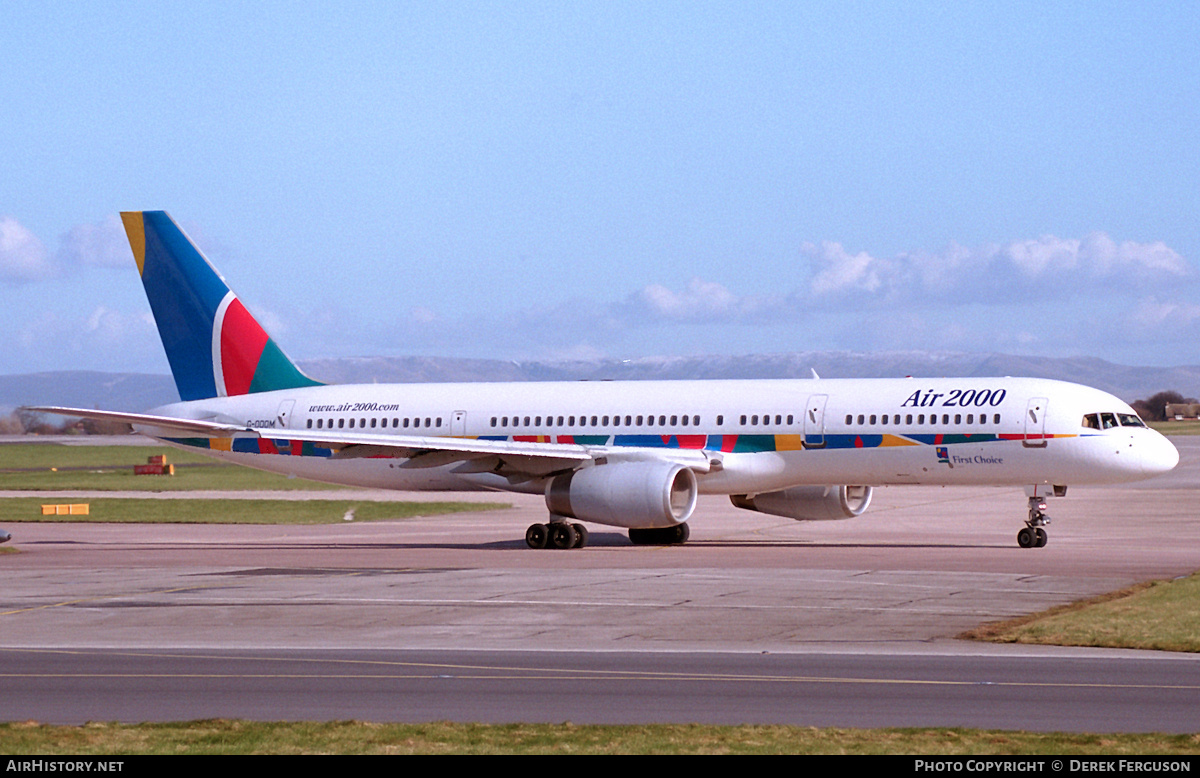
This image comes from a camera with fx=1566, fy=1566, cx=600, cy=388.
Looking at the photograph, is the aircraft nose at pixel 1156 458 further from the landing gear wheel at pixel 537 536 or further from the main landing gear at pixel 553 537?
the landing gear wheel at pixel 537 536

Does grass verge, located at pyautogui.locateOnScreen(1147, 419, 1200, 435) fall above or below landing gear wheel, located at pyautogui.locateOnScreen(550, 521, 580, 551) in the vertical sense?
above

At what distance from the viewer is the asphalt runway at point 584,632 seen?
14.9 m

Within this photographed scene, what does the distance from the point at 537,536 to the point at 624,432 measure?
3.49 metres

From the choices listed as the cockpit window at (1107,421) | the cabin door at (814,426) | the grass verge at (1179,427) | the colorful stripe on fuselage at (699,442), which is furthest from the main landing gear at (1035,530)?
the grass verge at (1179,427)

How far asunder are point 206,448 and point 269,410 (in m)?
2.07

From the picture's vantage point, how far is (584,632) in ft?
69.0

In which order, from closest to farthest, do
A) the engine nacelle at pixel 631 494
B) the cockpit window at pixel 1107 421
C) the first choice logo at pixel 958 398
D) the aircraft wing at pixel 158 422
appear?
1. the cockpit window at pixel 1107 421
2. the engine nacelle at pixel 631 494
3. the first choice logo at pixel 958 398
4. the aircraft wing at pixel 158 422

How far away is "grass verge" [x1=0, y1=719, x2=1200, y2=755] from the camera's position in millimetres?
12289

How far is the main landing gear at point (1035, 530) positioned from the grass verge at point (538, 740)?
2338cm

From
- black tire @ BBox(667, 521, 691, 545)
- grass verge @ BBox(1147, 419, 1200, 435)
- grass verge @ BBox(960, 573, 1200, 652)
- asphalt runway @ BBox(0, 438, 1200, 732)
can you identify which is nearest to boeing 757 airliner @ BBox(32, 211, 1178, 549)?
black tire @ BBox(667, 521, 691, 545)

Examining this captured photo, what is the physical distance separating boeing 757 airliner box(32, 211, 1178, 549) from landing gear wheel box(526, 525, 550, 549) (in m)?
0.07

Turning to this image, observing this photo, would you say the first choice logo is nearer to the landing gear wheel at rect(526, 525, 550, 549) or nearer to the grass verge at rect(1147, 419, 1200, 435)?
the landing gear wheel at rect(526, 525, 550, 549)

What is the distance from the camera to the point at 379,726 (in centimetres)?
1348

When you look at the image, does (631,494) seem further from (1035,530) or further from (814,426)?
(1035,530)
